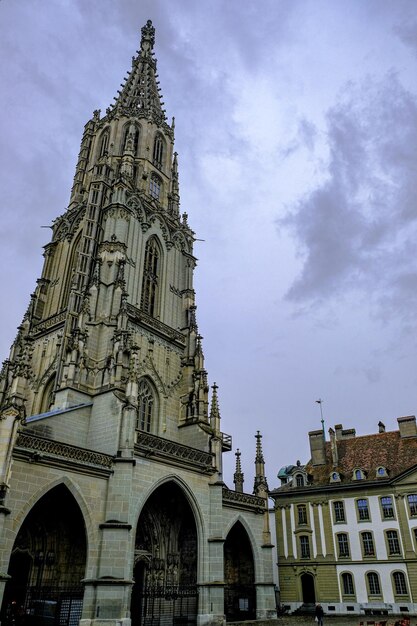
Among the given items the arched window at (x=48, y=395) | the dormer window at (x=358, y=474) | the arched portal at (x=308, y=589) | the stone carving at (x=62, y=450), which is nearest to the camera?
the stone carving at (x=62, y=450)

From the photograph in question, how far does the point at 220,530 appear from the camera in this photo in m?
24.9

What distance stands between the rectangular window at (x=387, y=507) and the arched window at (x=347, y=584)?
4.85 metres

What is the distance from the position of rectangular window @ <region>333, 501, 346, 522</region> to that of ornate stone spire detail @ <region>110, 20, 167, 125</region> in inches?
1416

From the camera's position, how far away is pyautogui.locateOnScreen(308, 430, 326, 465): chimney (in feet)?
133

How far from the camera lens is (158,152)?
145 ft

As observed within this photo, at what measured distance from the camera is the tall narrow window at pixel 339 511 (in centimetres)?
3594

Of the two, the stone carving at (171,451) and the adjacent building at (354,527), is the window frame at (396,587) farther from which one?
the stone carving at (171,451)

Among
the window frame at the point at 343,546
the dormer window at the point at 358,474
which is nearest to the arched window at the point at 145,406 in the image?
the dormer window at the point at 358,474

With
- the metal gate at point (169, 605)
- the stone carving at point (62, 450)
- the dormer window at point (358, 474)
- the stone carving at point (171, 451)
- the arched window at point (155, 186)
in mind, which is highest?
the arched window at point (155, 186)

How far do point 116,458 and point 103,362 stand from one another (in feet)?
23.3

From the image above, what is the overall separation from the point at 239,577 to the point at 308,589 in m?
9.86

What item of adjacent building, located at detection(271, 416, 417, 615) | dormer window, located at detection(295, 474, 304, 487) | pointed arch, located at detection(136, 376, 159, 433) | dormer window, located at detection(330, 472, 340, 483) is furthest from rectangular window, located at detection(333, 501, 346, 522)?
pointed arch, located at detection(136, 376, 159, 433)

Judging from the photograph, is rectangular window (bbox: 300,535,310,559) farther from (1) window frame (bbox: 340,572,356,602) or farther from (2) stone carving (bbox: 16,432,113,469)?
(2) stone carving (bbox: 16,432,113,469)

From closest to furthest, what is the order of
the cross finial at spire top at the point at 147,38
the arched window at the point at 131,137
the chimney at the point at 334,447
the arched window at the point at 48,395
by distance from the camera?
the arched window at the point at 48,395, the chimney at the point at 334,447, the arched window at the point at 131,137, the cross finial at spire top at the point at 147,38
